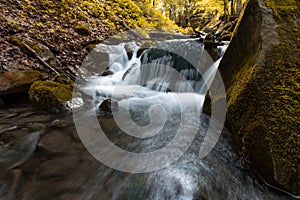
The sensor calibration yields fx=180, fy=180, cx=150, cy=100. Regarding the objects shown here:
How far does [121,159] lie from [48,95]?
2.60 m

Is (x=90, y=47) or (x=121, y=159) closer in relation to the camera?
(x=121, y=159)

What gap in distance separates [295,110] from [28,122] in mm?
4719

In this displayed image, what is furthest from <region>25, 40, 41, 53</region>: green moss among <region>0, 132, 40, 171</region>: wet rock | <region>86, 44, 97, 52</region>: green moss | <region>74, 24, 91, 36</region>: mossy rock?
<region>0, 132, 40, 171</region>: wet rock

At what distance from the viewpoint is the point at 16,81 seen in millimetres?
4438

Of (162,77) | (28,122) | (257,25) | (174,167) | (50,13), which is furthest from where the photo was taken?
(50,13)

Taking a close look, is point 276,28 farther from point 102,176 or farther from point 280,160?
point 102,176

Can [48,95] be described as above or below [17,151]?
above

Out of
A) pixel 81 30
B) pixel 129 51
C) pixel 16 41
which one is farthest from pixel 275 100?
pixel 81 30

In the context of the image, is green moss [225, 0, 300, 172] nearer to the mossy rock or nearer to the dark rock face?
the dark rock face

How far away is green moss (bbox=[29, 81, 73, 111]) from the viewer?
14.0 feet

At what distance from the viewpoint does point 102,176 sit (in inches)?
101

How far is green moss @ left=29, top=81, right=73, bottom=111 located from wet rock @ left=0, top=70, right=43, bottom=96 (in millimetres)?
399

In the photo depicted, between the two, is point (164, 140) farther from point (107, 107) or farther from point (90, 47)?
point (90, 47)

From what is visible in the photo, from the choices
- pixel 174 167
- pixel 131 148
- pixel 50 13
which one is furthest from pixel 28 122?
pixel 50 13
